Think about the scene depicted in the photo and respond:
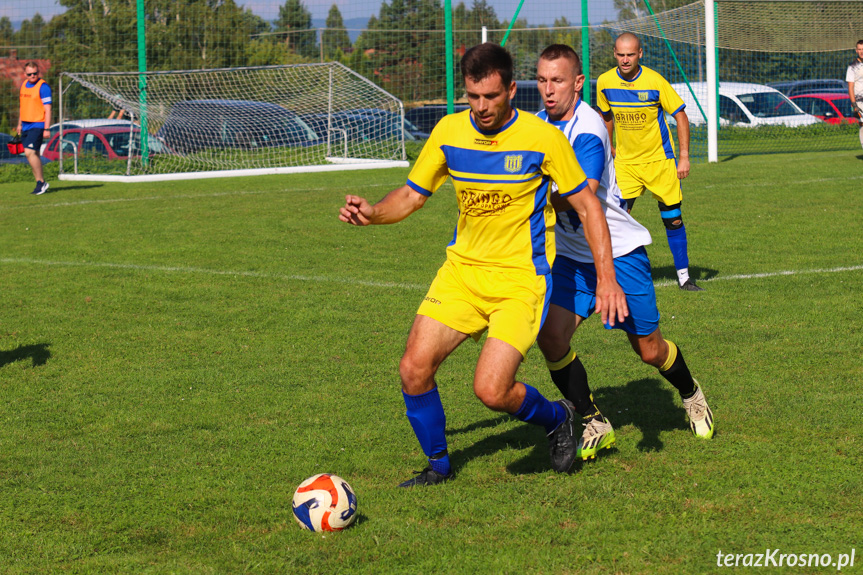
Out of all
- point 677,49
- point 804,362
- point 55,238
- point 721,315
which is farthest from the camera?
point 677,49

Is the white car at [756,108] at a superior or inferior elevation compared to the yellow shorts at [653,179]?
superior

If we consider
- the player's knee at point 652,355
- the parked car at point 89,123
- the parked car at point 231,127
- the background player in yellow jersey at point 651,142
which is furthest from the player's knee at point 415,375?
the parked car at point 89,123

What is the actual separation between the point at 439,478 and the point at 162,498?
1.28m

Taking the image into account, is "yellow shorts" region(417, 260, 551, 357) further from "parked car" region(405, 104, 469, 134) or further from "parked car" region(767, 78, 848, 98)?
"parked car" region(767, 78, 848, 98)

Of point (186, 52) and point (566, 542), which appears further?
point (186, 52)

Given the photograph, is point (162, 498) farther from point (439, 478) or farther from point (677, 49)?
point (677, 49)

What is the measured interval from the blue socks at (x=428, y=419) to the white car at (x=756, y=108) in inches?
864

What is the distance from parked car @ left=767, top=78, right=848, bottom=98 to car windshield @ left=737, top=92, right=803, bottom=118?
0.92m

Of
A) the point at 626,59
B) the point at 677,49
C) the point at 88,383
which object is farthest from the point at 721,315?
the point at 677,49

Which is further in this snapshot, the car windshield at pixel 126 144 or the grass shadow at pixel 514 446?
the car windshield at pixel 126 144

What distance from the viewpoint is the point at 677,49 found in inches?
870

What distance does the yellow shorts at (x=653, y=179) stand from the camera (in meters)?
8.73

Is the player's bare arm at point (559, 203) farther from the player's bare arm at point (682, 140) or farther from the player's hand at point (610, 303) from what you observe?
the player's bare arm at point (682, 140)

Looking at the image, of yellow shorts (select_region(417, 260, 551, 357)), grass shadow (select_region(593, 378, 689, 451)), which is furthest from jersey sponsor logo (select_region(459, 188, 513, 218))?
grass shadow (select_region(593, 378, 689, 451))
